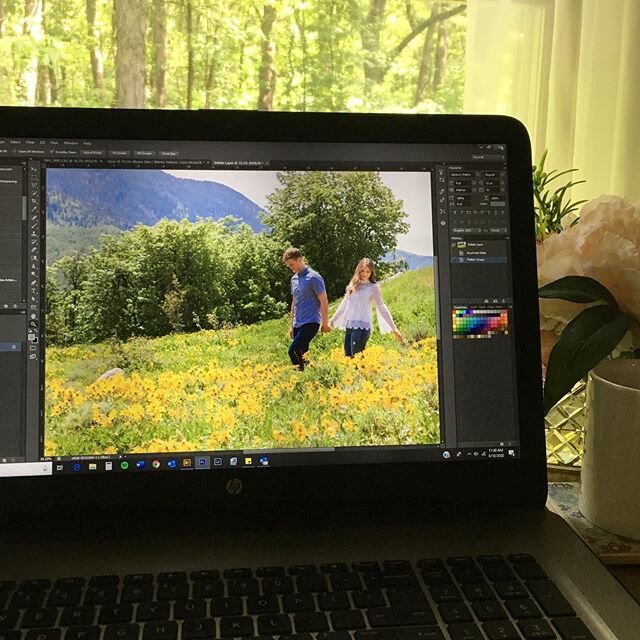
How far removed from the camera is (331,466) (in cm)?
66

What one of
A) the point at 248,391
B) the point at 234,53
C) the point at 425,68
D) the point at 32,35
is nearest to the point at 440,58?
the point at 425,68

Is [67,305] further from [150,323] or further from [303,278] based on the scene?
[303,278]

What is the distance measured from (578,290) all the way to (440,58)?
62.0 inches

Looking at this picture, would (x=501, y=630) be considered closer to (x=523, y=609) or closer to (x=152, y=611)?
(x=523, y=609)

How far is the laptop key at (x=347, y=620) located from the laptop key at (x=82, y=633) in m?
0.17

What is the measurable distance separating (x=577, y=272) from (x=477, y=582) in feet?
1.01

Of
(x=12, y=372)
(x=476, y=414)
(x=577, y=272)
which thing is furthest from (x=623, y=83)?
(x=12, y=372)

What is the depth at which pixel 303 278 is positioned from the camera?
676 millimetres

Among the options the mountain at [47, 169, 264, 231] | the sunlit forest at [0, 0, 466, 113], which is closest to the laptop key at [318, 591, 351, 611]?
the mountain at [47, 169, 264, 231]

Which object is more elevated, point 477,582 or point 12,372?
point 12,372

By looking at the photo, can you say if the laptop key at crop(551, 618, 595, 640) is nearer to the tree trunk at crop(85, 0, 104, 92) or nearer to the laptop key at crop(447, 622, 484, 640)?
the laptop key at crop(447, 622, 484, 640)

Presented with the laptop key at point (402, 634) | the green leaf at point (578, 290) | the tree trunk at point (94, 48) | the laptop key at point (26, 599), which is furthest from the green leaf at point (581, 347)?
the tree trunk at point (94, 48)

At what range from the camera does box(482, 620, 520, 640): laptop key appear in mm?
507

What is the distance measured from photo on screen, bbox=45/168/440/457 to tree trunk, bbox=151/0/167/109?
1.48m
